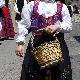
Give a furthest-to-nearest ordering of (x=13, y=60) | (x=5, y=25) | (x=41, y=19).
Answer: (x=5, y=25)
(x=13, y=60)
(x=41, y=19)

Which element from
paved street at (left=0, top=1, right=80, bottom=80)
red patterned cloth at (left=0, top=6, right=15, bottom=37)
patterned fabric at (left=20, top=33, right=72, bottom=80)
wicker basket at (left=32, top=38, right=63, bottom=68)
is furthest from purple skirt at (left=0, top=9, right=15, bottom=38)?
wicker basket at (left=32, top=38, right=63, bottom=68)

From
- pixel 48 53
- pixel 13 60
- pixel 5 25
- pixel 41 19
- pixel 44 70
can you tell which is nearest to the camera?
pixel 48 53

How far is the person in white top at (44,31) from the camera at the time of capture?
4.82m

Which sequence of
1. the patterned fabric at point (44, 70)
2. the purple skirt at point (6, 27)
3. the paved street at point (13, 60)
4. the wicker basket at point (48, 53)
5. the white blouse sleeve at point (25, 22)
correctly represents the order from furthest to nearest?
1. the purple skirt at point (6, 27)
2. the paved street at point (13, 60)
3. the white blouse sleeve at point (25, 22)
4. the patterned fabric at point (44, 70)
5. the wicker basket at point (48, 53)

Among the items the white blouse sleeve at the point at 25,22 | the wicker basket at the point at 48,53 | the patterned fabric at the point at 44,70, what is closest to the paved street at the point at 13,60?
the white blouse sleeve at the point at 25,22

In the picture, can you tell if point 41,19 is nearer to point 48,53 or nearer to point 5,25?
point 48,53

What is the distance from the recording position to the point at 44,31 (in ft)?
16.0

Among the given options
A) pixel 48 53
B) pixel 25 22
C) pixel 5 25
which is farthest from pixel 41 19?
pixel 5 25

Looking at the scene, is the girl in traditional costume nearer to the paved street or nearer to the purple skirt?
the purple skirt

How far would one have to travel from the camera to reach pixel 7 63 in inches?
378

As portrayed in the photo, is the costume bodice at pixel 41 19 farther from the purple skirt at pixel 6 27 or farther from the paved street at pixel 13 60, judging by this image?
the purple skirt at pixel 6 27

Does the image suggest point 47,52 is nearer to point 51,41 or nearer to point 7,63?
point 51,41

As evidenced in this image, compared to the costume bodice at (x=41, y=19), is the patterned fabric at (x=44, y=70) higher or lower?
lower

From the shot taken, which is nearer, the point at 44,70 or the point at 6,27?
the point at 44,70
